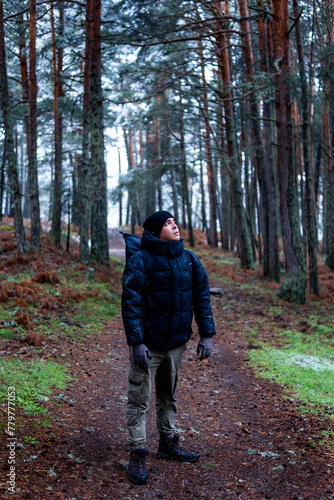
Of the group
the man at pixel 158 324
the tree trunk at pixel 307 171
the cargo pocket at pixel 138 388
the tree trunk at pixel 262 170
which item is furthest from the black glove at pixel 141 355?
the tree trunk at pixel 262 170

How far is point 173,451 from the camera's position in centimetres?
396

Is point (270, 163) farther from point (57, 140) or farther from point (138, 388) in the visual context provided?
point (138, 388)

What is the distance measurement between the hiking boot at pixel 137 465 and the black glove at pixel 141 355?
694mm

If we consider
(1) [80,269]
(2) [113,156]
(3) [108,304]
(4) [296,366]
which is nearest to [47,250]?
(1) [80,269]

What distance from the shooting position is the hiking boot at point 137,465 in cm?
352

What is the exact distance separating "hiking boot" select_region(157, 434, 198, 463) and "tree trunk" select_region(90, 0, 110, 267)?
1157cm

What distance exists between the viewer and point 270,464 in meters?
3.99

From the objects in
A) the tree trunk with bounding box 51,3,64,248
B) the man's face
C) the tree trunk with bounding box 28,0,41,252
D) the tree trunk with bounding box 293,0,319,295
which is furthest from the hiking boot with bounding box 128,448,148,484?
the tree trunk with bounding box 51,3,64,248

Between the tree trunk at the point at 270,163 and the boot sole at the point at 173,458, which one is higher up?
the tree trunk at the point at 270,163

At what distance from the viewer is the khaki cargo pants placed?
11.9 ft

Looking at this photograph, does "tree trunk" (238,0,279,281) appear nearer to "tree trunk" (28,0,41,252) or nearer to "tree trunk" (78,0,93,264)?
"tree trunk" (78,0,93,264)

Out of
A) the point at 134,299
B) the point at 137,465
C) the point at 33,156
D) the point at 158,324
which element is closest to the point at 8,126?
the point at 33,156

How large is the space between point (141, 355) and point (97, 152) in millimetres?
12529

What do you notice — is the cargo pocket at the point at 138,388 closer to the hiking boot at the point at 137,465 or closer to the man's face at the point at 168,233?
the hiking boot at the point at 137,465
